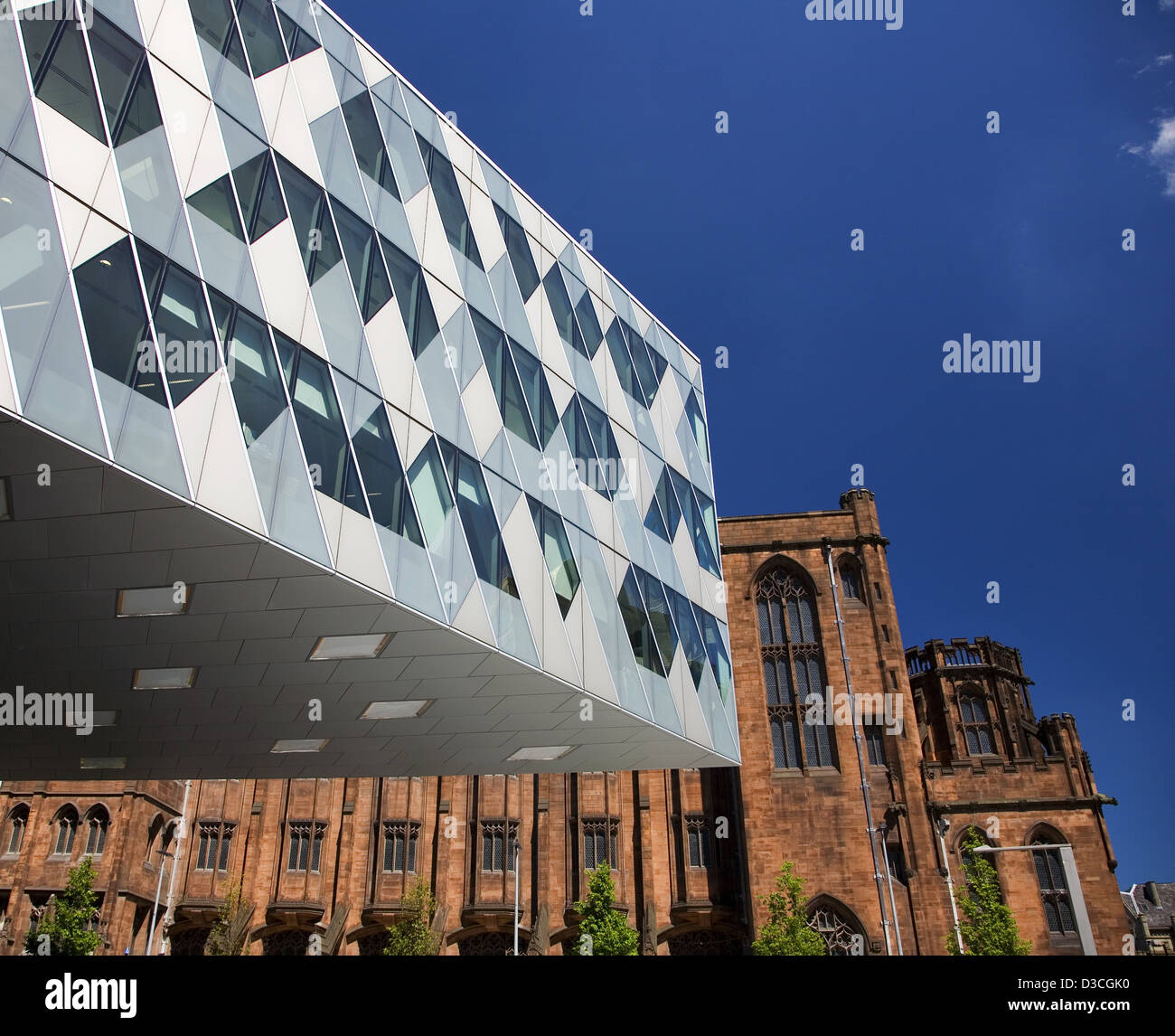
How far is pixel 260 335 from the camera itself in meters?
13.8

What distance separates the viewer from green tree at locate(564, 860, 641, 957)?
3675 cm

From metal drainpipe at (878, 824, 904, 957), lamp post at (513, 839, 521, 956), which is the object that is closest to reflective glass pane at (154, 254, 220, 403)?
lamp post at (513, 839, 521, 956)

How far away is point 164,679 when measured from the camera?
17.4 meters

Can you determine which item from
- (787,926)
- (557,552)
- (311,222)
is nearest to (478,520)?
(557,552)

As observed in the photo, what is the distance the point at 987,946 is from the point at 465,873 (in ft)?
73.6

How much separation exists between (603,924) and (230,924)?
1661 cm

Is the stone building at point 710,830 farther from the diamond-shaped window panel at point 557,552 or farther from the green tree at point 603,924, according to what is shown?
the diamond-shaped window panel at point 557,552

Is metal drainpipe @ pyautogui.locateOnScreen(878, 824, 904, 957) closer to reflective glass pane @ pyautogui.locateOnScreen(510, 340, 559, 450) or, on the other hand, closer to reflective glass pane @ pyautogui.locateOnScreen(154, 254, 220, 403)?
reflective glass pane @ pyautogui.locateOnScreen(510, 340, 559, 450)

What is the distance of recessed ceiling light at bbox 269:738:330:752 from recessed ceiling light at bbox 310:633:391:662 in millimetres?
5665

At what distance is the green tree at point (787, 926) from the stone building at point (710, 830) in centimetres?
146

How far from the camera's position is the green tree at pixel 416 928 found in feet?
128

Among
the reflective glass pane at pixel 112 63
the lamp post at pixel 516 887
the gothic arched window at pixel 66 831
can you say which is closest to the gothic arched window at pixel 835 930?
the lamp post at pixel 516 887
